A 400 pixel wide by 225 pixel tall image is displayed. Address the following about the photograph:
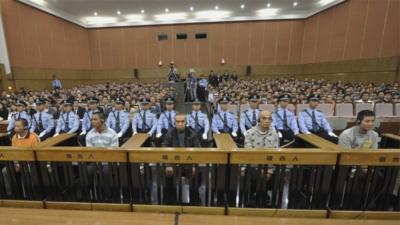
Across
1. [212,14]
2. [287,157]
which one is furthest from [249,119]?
[212,14]

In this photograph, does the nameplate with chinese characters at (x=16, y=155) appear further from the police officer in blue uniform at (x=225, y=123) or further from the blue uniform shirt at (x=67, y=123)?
the police officer in blue uniform at (x=225, y=123)

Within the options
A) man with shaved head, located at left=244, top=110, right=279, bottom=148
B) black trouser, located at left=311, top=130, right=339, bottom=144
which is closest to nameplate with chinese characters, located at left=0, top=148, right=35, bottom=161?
man with shaved head, located at left=244, top=110, right=279, bottom=148

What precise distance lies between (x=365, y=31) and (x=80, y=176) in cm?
1448

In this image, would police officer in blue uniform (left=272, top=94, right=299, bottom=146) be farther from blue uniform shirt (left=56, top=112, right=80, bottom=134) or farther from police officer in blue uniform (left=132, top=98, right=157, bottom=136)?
blue uniform shirt (left=56, top=112, right=80, bottom=134)

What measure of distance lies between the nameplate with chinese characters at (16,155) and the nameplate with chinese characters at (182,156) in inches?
44.2

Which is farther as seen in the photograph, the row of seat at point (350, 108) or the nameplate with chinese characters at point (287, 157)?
the row of seat at point (350, 108)

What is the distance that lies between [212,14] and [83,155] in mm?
16766

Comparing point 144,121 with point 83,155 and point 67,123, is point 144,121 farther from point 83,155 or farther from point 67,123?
point 83,155

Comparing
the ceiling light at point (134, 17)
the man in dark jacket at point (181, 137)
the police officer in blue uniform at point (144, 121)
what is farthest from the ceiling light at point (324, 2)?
the man in dark jacket at point (181, 137)

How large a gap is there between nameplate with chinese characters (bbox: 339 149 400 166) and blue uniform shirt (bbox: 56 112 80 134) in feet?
17.0

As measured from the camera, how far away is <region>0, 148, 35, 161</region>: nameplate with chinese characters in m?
2.33

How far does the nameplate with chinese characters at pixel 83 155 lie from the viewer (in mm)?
2258

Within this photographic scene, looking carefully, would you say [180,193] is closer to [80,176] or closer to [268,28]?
[80,176]

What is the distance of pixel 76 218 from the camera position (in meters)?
2.04
